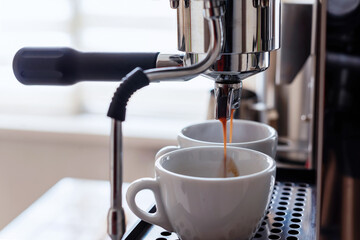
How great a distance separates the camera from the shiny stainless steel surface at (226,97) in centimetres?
46

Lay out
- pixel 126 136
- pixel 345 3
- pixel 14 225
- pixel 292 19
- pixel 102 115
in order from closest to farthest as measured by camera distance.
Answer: pixel 345 3
pixel 14 225
pixel 292 19
pixel 126 136
pixel 102 115

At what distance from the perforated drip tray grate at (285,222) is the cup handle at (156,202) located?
0.02m

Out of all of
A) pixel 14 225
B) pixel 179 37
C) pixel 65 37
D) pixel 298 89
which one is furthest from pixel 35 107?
pixel 179 37

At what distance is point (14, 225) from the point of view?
525 mm

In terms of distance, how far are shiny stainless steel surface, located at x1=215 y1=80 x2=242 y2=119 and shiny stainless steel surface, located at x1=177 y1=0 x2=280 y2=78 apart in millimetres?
14

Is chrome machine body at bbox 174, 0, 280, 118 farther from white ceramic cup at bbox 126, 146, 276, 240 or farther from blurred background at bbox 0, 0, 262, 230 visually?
blurred background at bbox 0, 0, 262, 230

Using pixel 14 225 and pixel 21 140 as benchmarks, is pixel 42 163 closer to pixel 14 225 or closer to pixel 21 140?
pixel 21 140

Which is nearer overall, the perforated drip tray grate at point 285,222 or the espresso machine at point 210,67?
the espresso machine at point 210,67

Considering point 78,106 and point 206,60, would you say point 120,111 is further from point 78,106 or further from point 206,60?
point 78,106

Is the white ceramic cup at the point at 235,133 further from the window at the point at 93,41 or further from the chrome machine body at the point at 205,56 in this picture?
the window at the point at 93,41

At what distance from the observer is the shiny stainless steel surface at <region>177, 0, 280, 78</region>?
1.42 feet

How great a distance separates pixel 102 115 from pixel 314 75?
2.38 ft

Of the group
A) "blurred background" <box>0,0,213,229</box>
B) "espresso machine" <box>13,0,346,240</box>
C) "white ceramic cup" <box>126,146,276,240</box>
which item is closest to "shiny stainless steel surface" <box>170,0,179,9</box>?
"espresso machine" <box>13,0,346,240</box>

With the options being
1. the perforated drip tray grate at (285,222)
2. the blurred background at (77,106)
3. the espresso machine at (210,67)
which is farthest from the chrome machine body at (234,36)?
the blurred background at (77,106)
